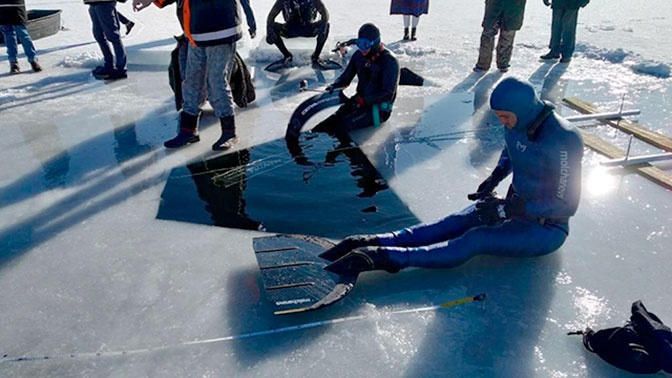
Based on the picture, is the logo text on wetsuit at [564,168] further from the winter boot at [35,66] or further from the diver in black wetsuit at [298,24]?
the winter boot at [35,66]

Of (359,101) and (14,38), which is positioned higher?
(14,38)

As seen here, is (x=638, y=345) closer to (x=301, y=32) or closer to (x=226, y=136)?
(x=226, y=136)

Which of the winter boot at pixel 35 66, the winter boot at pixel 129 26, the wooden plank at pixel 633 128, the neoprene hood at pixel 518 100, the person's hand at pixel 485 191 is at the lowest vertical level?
the wooden plank at pixel 633 128

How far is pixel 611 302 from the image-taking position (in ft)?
10.1

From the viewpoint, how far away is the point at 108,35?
7.20 m

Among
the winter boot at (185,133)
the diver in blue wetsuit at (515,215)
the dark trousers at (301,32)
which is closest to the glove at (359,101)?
the winter boot at (185,133)

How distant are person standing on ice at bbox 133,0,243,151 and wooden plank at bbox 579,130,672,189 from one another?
3407mm

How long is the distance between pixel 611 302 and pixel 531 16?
430 inches

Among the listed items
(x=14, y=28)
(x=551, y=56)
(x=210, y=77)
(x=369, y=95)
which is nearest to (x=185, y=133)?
(x=210, y=77)

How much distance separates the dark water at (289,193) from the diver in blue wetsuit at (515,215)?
0.49 metres

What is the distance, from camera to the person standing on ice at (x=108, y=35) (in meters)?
7.05

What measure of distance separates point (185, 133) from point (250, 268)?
239cm

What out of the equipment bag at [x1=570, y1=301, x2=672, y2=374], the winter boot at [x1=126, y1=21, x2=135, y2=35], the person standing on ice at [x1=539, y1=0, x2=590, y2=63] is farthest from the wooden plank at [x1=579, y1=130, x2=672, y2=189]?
the winter boot at [x1=126, y1=21, x2=135, y2=35]

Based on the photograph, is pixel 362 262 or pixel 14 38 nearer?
pixel 362 262
